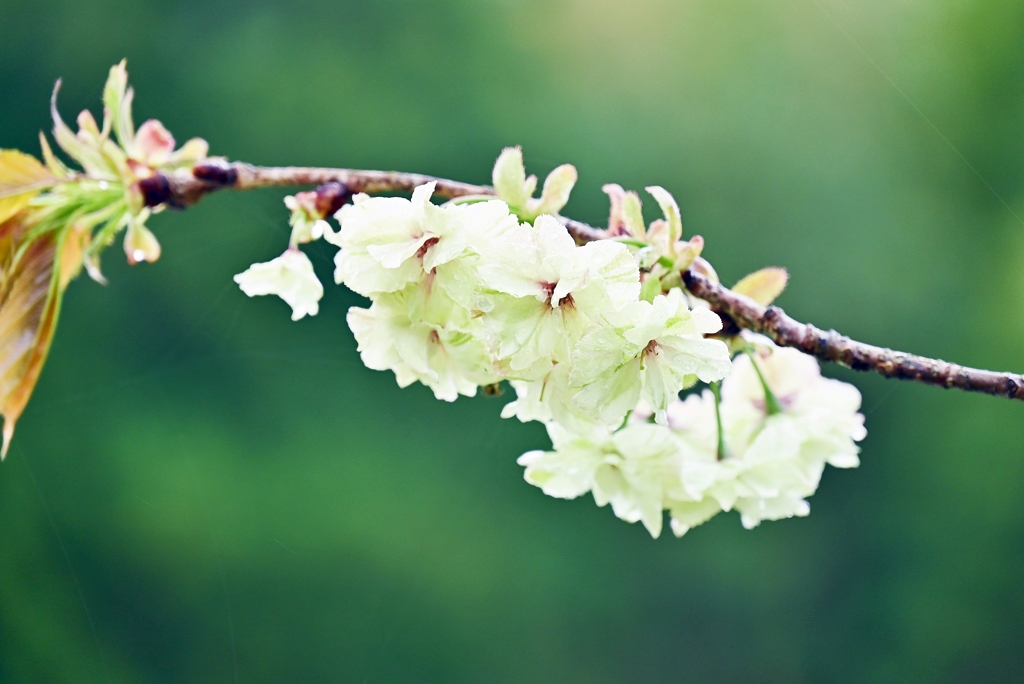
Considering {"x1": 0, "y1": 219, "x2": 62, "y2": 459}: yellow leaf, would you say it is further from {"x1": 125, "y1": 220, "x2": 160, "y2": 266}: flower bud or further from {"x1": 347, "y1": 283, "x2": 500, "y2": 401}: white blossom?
{"x1": 347, "y1": 283, "x2": 500, "y2": 401}: white blossom

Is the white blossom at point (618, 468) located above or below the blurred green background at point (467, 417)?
below

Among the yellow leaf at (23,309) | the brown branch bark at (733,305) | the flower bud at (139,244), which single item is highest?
the brown branch bark at (733,305)

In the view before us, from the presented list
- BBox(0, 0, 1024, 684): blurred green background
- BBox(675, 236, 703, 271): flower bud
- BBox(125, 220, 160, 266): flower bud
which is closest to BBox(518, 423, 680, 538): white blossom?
BBox(675, 236, 703, 271): flower bud

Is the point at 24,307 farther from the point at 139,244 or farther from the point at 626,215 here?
the point at 626,215

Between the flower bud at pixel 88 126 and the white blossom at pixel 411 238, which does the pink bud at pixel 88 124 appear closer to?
the flower bud at pixel 88 126

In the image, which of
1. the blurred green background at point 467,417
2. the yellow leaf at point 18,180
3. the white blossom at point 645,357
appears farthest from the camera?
the blurred green background at point 467,417

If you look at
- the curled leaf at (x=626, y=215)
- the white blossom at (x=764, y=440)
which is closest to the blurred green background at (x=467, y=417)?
the white blossom at (x=764, y=440)
